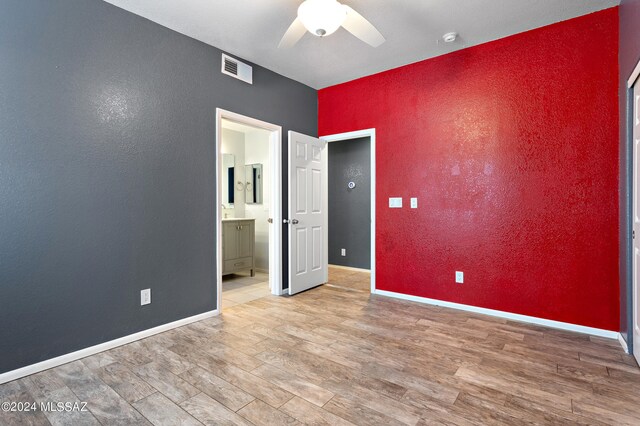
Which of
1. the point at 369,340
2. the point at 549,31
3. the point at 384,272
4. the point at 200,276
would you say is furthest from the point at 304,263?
the point at 549,31

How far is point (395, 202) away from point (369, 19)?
77.3 inches

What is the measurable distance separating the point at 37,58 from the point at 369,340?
10.4 feet

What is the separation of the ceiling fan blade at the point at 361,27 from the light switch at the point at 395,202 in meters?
1.93

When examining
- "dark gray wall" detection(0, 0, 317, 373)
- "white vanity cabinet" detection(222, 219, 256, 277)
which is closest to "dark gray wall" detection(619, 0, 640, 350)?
"dark gray wall" detection(0, 0, 317, 373)

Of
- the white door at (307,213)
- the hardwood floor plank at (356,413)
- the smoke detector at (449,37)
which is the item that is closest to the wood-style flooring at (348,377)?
the hardwood floor plank at (356,413)

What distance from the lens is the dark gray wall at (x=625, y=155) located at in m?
2.38

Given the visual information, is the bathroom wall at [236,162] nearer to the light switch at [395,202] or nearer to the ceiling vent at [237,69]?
the ceiling vent at [237,69]

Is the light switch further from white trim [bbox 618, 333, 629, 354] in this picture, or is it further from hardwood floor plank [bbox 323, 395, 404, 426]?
hardwood floor plank [bbox 323, 395, 404, 426]

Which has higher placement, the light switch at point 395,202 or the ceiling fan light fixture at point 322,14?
the ceiling fan light fixture at point 322,14

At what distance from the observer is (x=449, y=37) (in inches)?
123

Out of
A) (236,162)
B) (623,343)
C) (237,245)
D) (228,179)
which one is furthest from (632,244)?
(228,179)

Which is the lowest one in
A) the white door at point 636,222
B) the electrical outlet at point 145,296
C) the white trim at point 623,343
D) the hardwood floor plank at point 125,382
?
the hardwood floor plank at point 125,382

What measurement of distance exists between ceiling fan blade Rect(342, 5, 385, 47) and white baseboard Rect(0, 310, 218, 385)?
2834mm

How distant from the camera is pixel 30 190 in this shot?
2232mm
